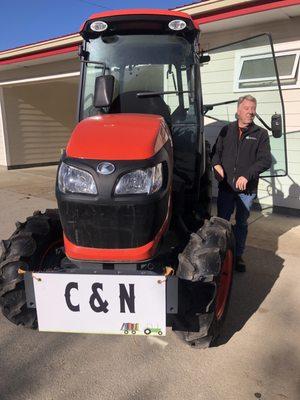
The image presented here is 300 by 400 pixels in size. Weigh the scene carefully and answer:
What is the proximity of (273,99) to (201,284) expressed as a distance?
12.0ft

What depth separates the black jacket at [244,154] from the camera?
3.76 m

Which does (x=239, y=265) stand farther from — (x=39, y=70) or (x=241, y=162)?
(x=39, y=70)

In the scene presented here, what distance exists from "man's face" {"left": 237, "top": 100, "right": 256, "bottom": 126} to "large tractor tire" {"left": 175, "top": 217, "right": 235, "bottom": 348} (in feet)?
4.71

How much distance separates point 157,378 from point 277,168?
13.1ft

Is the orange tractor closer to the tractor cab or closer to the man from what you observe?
the tractor cab

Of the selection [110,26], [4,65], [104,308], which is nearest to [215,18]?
[110,26]

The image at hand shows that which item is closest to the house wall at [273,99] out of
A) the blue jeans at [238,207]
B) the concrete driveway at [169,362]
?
the blue jeans at [238,207]

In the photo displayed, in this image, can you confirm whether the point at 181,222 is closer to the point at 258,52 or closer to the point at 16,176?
the point at 258,52

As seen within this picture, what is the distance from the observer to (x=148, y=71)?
3492 millimetres

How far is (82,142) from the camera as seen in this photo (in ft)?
8.44

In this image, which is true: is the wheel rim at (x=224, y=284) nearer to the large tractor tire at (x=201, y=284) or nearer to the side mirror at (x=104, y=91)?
the large tractor tire at (x=201, y=284)

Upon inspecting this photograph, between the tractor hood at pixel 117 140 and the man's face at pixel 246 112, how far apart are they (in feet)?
4.11

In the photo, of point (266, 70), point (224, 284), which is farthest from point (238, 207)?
point (266, 70)

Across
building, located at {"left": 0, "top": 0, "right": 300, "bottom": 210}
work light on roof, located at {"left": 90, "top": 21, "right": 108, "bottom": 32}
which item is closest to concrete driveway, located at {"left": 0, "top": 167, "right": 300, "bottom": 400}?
work light on roof, located at {"left": 90, "top": 21, "right": 108, "bottom": 32}
